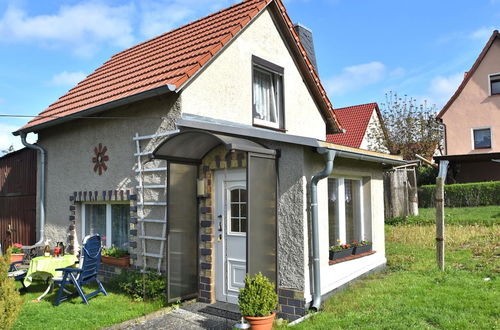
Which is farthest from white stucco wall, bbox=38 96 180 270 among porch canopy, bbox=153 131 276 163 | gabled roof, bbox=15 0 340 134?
porch canopy, bbox=153 131 276 163

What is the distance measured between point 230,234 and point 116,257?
2748 millimetres

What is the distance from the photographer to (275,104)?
10.4 m

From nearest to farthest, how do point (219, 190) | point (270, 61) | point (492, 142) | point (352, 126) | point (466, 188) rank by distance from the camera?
point (219, 190) < point (270, 61) < point (466, 188) < point (492, 142) < point (352, 126)

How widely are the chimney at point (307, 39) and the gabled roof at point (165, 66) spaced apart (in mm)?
4291

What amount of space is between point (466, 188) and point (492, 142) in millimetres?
7652

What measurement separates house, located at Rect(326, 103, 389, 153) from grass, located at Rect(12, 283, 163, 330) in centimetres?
1722

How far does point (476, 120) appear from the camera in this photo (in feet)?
82.3

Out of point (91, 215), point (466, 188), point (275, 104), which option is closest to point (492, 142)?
point (466, 188)

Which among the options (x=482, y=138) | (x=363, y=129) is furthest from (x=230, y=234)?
(x=482, y=138)

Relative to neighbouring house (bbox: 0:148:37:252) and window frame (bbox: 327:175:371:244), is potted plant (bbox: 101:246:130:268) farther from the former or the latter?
window frame (bbox: 327:175:371:244)

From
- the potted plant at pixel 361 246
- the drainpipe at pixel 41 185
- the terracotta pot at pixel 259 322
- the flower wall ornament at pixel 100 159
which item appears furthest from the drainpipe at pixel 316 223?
the drainpipe at pixel 41 185

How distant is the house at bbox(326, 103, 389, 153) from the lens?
2403cm

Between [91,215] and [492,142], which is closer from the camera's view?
[91,215]

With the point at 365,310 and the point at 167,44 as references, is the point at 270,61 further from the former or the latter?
the point at 365,310
